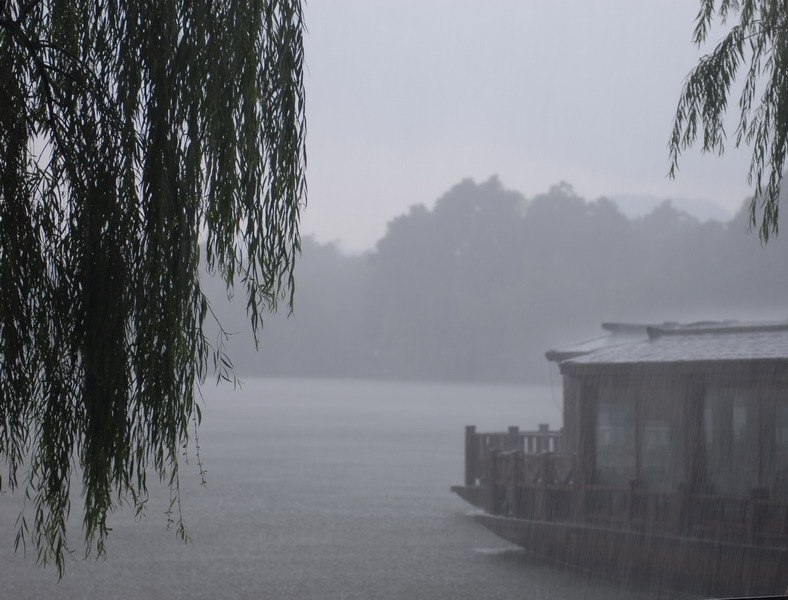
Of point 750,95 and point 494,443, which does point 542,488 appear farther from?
point 750,95

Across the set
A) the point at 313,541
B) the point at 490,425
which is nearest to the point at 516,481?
the point at 313,541

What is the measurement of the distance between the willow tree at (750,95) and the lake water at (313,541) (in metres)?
5.18

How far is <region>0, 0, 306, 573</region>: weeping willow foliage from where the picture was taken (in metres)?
3.04

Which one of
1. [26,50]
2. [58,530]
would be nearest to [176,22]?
[26,50]

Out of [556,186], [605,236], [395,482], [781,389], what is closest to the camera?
[781,389]

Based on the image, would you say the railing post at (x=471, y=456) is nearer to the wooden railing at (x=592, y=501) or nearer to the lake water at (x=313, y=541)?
the wooden railing at (x=592, y=501)

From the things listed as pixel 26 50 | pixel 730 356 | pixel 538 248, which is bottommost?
pixel 730 356

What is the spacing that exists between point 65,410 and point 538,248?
60507mm

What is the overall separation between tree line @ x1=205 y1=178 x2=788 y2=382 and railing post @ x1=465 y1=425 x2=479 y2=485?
122ft

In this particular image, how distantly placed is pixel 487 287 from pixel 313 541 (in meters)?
48.0

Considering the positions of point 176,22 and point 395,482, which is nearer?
Result: point 176,22

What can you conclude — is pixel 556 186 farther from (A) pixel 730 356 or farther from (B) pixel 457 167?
(B) pixel 457 167

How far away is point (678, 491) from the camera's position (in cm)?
905

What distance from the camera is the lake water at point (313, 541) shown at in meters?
12.1
